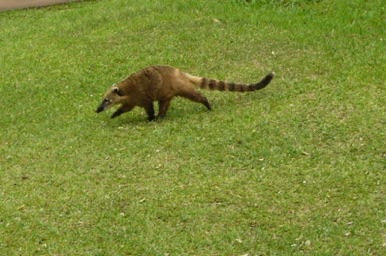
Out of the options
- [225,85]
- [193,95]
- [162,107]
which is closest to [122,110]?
[162,107]

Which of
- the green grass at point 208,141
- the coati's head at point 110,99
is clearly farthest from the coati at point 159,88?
the green grass at point 208,141

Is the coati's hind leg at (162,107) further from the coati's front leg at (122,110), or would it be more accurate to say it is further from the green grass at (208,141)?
the coati's front leg at (122,110)

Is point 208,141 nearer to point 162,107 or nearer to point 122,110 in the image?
point 162,107

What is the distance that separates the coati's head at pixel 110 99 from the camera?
340 inches

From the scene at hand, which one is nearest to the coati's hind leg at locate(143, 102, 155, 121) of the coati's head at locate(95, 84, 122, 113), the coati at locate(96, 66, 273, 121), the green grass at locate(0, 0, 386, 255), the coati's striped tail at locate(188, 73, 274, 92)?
the coati at locate(96, 66, 273, 121)

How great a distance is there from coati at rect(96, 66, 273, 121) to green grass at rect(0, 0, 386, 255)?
0.20 m

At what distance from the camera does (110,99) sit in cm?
866

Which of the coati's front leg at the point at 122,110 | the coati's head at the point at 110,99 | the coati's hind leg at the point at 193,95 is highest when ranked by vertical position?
the coati's hind leg at the point at 193,95

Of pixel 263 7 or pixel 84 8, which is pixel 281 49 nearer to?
pixel 263 7

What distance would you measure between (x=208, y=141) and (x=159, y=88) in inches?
39.8

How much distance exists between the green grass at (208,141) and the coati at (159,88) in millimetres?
198

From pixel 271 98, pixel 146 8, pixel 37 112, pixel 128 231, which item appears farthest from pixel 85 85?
pixel 128 231

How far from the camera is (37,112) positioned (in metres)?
9.30

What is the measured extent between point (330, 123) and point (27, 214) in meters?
3.15
